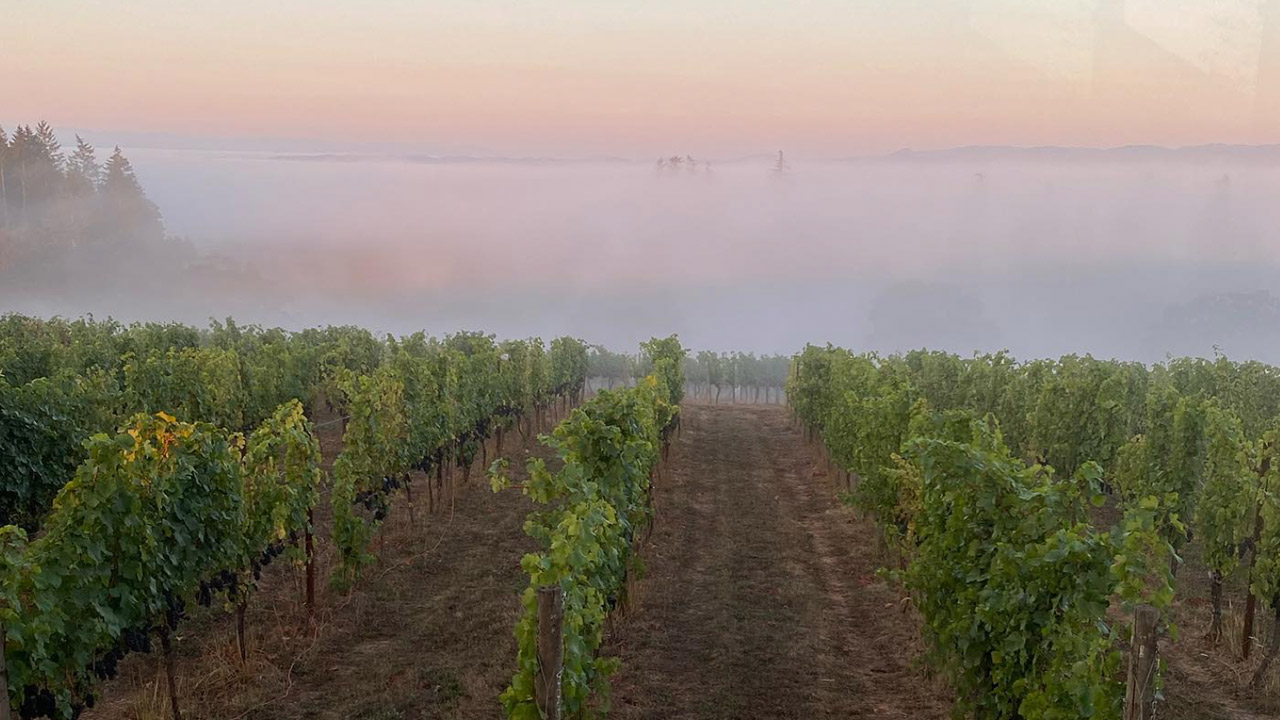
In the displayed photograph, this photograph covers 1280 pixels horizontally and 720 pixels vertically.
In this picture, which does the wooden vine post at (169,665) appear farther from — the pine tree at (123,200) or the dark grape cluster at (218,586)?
the pine tree at (123,200)

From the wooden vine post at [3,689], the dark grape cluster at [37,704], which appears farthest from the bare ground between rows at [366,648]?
the wooden vine post at [3,689]

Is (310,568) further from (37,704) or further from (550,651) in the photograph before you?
(550,651)

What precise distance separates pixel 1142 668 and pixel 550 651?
12.1 feet

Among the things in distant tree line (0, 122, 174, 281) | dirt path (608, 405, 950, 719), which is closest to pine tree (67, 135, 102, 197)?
distant tree line (0, 122, 174, 281)

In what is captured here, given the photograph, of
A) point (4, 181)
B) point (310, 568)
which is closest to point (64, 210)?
point (4, 181)

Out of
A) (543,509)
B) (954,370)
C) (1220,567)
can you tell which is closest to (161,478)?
(543,509)

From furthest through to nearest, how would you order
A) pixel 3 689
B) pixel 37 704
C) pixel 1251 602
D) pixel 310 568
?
pixel 310 568, pixel 1251 602, pixel 37 704, pixel 3 689

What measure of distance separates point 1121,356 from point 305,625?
583 ft

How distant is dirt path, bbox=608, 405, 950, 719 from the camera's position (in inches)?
369

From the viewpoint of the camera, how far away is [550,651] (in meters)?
5.91

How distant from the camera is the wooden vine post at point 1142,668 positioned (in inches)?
195

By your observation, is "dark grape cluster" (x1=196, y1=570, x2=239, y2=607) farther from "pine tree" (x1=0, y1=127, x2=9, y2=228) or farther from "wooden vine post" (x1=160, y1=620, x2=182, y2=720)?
"pine tree" (x1=0, y1=127, x2=9, y2=228)

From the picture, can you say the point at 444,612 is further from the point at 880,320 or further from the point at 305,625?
the point at 880,320

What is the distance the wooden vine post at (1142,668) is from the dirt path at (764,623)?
331cm
